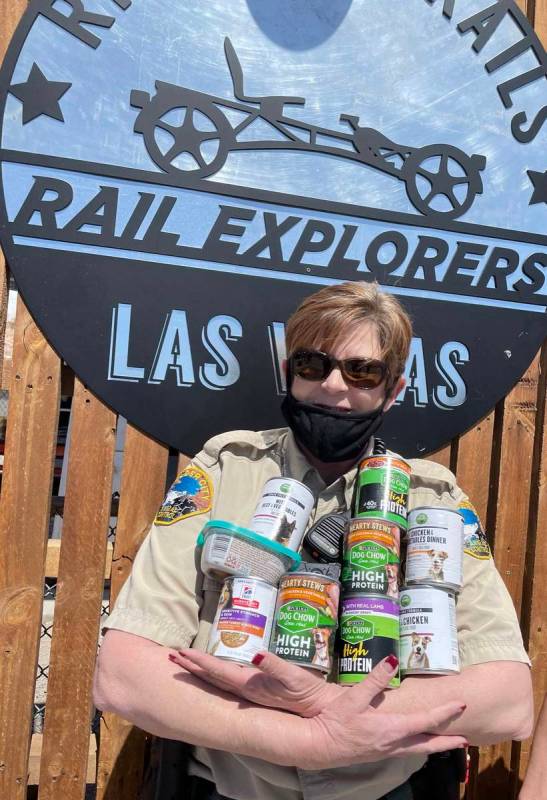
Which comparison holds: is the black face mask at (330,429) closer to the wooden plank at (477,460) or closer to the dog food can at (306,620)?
the dog food can at (306,620)

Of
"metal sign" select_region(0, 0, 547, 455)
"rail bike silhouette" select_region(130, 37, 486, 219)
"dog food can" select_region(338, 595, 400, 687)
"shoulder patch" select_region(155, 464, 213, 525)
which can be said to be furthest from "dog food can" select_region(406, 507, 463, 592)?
"rail bike silhouette" select_region(130, 37, 486, 219)

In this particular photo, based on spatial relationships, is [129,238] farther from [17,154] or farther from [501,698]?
[501,698]

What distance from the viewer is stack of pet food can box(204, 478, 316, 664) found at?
147 centimetres

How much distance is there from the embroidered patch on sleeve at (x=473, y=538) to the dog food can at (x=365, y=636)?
0.33 metres

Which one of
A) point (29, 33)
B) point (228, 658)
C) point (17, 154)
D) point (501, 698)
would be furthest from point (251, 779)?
point (29, 33)

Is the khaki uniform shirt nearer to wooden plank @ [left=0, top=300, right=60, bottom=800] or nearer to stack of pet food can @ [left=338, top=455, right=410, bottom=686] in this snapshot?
stack of pet food can @ [left=338, top=455, right=410, bottom=686]

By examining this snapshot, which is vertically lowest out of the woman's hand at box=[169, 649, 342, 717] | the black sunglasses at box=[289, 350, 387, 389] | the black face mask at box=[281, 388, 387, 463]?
the woman's hand at box=[169, 649, 342, 717]

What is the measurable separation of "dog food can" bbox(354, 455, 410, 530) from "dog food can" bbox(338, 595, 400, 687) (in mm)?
189

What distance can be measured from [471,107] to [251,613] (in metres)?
1.89

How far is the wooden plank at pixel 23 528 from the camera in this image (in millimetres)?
2111

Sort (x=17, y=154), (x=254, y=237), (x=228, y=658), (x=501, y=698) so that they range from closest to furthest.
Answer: (x=228, y=658) → (x=501, y=698) → (x=17, y=154) → (x=254, y=237)

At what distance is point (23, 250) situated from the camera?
7.08ft

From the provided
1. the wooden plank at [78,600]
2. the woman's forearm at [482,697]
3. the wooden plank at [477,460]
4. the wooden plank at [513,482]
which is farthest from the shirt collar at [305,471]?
the wooden plank at [513,482]

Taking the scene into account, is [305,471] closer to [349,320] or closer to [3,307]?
[349,320]
